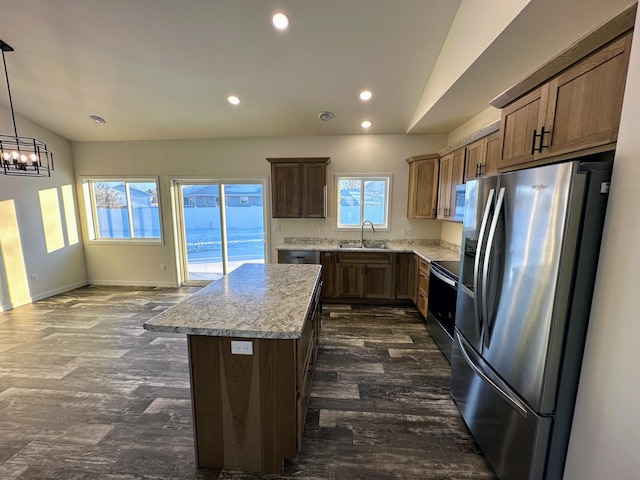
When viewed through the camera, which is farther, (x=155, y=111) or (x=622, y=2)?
(x=155, y=111)

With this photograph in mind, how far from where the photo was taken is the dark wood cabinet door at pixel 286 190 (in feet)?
14.3

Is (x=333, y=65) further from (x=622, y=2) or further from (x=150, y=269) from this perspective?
(x=150, y=269)

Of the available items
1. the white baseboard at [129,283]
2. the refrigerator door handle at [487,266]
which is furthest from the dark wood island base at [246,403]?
the white baseboard at [129,283]

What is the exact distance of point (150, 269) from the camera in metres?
Answer: 5.15

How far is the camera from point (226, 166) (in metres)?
4.78

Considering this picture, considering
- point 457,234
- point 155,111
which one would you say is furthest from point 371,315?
point 155,111

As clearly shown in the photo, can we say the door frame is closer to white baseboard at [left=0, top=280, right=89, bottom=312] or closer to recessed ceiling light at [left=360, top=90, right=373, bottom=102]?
white baseboard at [left=0, top=280, right=89, bottom=312]

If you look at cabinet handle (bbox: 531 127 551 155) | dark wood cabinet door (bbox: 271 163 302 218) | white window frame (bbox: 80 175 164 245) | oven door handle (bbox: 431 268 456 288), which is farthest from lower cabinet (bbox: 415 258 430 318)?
white window frame (bbox: 80 175 164 245)

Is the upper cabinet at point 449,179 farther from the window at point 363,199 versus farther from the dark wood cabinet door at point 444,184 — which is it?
the window at point 363,199

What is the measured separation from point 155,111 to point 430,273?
4.50 meters

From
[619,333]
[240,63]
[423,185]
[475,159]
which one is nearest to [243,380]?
[619,333]

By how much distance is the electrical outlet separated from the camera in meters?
1.42

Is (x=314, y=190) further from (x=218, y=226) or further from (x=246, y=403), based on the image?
(x=246, y=403)

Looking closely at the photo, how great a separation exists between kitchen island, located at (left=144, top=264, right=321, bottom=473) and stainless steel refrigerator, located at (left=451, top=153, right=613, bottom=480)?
3.60 feet
